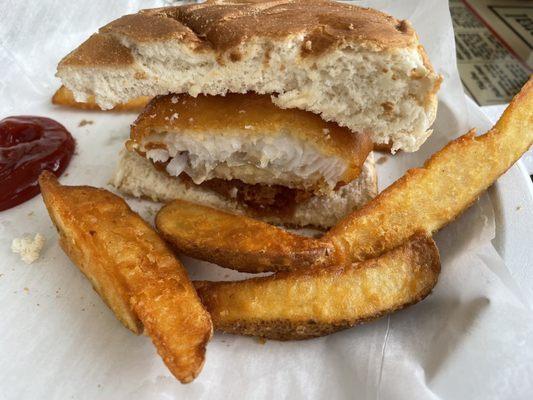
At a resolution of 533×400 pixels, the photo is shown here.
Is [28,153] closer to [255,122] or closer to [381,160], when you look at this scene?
[255,122]

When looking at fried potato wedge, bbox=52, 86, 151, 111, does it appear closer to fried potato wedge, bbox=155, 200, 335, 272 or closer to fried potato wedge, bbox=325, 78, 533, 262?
fried potato wedge, bbox=155, 200, 335, 272

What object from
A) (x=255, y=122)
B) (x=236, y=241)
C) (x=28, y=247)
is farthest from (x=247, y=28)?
A: (x=28, y=247)

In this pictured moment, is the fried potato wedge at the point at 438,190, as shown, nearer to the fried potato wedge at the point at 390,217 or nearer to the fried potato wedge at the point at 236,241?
the fried potato wedge at the point at 390,217

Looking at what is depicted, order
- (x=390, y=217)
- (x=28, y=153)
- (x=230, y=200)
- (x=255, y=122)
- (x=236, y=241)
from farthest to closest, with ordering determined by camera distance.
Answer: (x=28, y=153) → (x=230, y=200) → (x=255, y=122) → (x=390, y=217) → (x=236, y=241)

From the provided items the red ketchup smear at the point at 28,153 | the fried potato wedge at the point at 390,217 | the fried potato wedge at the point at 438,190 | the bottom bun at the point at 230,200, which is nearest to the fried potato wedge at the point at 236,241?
the fried potato wedge at the point at 390,217

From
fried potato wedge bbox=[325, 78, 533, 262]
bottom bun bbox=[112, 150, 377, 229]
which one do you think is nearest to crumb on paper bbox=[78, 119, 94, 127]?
bottom bun bbox=[112, 150, 377, 229]

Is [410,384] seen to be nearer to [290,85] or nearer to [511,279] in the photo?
[511,279]

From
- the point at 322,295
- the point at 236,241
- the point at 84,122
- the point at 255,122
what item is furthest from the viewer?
the point at 84,122

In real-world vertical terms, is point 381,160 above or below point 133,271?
below
